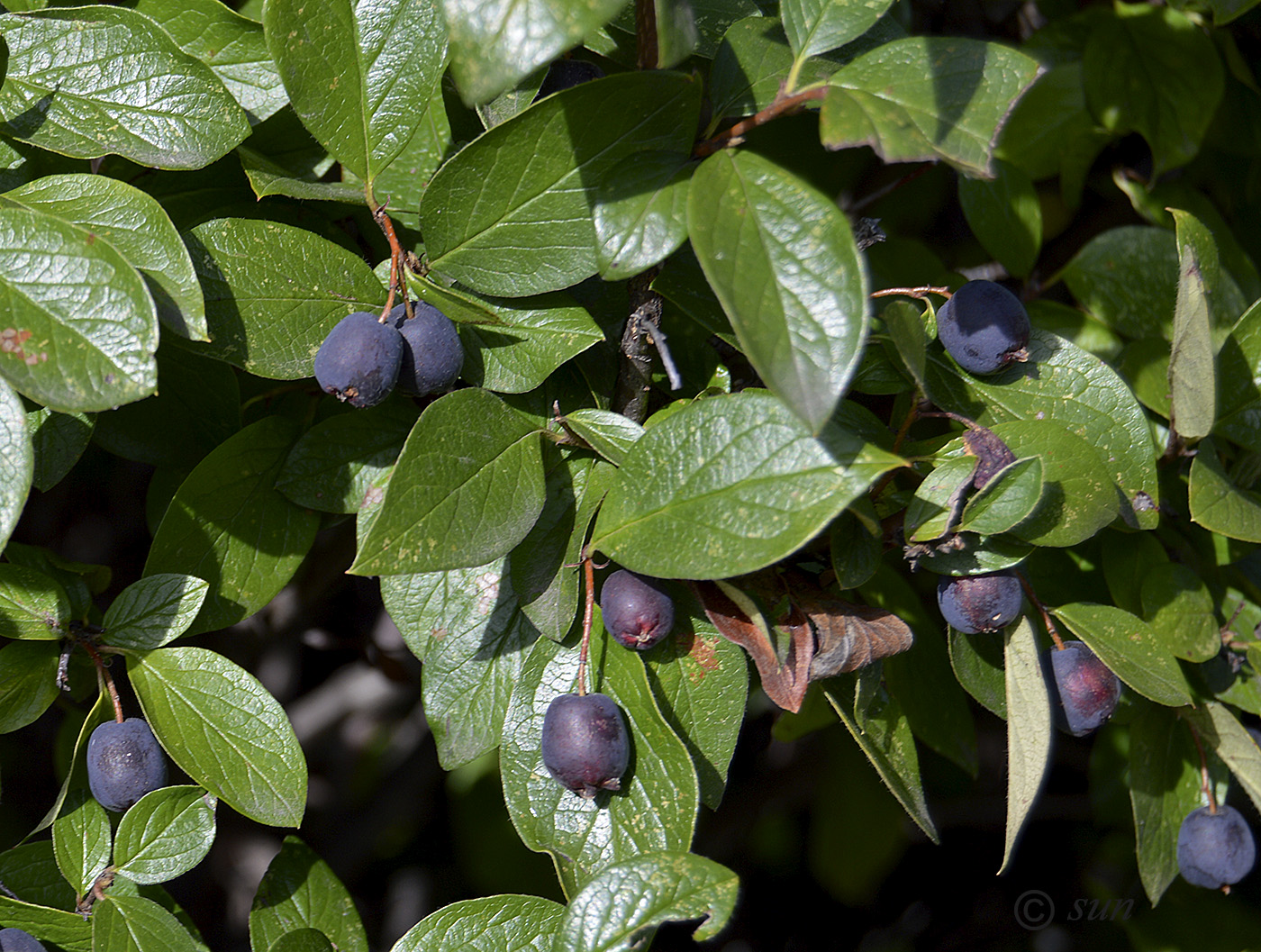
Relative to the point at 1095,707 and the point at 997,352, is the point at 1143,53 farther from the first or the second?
the point at 1095,707

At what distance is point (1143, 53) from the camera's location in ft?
4.12

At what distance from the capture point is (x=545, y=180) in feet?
2.21

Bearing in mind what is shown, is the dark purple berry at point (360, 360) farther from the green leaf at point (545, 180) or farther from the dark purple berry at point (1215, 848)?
the dark purple berry at point (1215, 848)

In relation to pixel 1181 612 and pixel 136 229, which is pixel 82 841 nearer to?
pixel 136 229

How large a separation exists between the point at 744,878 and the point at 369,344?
6.01 ft

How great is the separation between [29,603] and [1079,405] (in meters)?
0.82

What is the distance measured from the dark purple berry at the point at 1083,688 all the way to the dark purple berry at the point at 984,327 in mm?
270

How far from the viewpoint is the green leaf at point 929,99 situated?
0.54 metres

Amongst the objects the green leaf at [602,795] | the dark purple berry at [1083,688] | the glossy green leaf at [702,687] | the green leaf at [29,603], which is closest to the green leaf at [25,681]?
the green leaf at [29,603]

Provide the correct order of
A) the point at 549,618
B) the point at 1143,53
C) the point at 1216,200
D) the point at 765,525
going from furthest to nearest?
the point at 1216,200 → the point at 1143,53 → the point at 549,618 → the point at 765,525

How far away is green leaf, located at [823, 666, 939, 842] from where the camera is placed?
77 cm

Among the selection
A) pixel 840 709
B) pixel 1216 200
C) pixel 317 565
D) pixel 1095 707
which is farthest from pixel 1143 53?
pixel 317 565

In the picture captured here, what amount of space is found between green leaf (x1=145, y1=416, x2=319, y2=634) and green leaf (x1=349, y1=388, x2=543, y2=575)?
0.18 m

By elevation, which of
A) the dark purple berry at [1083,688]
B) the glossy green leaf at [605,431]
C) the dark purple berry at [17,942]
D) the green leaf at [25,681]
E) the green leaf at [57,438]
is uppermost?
the green leaf at [57,438]
